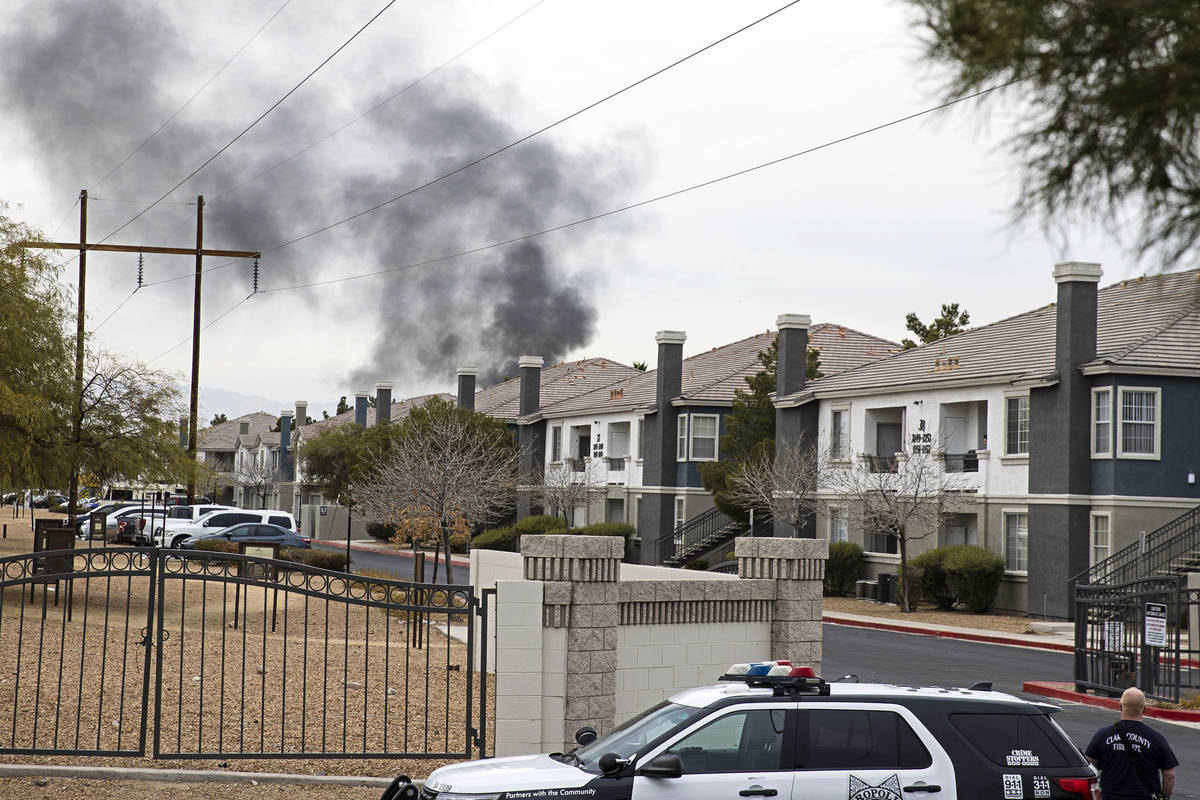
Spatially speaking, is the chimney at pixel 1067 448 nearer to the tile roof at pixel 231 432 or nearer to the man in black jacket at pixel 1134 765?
the man in black jacket at pixel 1134 765

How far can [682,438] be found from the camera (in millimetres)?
49188

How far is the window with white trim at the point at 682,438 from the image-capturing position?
160ft

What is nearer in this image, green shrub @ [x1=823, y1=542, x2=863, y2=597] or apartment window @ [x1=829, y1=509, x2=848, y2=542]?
green shrub @ [x1=823, y1=542, x2=863, y2=597]

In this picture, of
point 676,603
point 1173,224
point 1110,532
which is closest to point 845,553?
point 1110,532

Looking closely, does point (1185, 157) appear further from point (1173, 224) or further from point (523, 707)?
point (523, 707)

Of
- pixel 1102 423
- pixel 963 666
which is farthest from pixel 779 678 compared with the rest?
pixel 1102 423

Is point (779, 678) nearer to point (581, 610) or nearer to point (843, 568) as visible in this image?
point (581, 610)

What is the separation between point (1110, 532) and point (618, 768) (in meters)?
27.1

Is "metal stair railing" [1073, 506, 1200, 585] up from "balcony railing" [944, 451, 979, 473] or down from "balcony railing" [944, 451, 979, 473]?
down

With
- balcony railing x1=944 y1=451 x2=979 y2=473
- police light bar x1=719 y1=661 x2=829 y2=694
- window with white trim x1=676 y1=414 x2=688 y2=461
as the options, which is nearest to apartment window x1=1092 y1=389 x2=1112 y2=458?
balcony railing x1=944 y1=451 x2=979 y2=473

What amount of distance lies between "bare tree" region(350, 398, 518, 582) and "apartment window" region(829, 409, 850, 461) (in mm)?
11170

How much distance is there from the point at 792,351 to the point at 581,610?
106 feet

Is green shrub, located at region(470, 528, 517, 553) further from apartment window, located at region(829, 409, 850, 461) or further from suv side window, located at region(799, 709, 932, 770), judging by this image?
suv side window, located at region(799, 709, 932, 770)

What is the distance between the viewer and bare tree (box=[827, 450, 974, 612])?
34.8 meters
